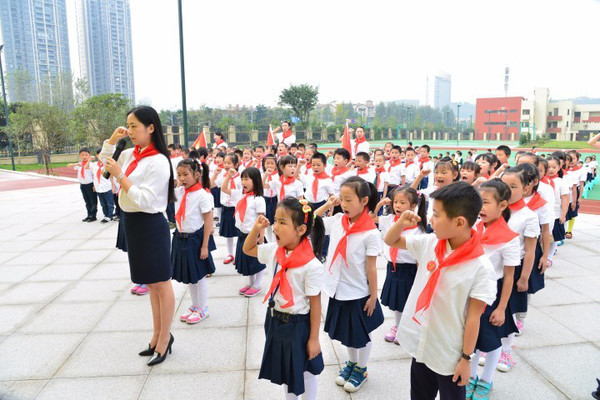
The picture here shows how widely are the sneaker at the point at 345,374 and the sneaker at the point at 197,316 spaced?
1.49 meters

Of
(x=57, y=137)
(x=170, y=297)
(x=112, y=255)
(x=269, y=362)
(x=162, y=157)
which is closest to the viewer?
(x=269, y=362)

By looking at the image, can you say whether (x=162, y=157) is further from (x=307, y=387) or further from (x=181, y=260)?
(x=307, y=387)

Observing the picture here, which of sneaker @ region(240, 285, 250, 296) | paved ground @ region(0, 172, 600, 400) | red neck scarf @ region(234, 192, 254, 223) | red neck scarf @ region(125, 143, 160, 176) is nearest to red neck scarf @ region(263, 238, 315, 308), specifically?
paved ground @ region(0, 172, 600, 400)

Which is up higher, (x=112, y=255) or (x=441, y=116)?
(x=441, y=116)

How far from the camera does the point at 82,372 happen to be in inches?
111

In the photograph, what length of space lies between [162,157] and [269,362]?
1.52m

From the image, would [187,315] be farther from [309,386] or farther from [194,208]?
[309,386]

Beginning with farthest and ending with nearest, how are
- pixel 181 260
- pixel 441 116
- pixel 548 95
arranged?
pixel 441 116, pixel 548 95, pixel 181 260

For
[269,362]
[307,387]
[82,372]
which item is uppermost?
[269,362]

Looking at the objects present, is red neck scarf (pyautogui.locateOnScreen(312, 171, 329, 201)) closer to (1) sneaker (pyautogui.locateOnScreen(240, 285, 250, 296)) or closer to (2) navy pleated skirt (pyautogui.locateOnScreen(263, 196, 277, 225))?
(2) navy pleated skirt (pyautogui.locateOnScreen(263, 196, 277, 225))

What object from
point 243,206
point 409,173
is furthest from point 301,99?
point 243,206

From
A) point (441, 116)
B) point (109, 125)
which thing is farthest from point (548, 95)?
point (109, 125)

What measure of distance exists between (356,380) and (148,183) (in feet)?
6.25

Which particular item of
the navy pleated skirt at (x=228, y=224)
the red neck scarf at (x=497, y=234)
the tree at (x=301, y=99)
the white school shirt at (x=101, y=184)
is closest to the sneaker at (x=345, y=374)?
the red neck scarf at (x=497, y=234)
